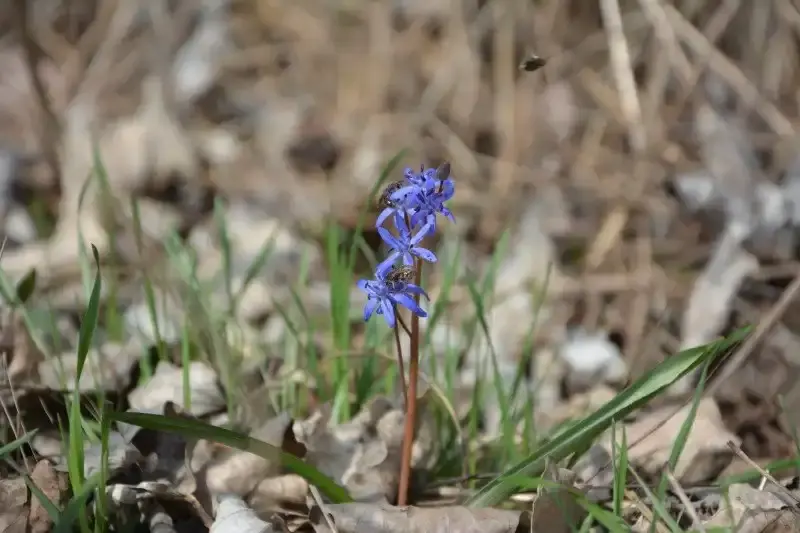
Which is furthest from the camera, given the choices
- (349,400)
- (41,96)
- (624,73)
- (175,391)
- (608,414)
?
(624,73)

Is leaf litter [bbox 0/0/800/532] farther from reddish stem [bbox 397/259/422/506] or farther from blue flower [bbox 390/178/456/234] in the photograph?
blue flower [bbox 390/178/456/234]

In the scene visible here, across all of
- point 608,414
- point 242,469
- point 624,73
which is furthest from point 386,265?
point 624,73

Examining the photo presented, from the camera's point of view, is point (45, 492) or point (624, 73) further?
point (624, 73)

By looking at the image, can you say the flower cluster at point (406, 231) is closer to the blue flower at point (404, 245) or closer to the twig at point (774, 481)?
the blue flower at point (404, 245)

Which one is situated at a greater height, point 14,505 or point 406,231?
point 406,231

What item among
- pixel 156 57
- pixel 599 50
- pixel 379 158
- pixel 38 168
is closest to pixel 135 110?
pixel 156 57

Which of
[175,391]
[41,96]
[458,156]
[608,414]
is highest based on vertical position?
[41,96]

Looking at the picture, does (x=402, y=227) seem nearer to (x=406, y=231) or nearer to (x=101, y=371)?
(x=406, y=231)

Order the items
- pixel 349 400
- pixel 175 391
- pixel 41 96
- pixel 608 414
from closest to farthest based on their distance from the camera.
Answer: pixel 608 414 < pixel 175 391 < pixel 349 400 < pixel 41 96

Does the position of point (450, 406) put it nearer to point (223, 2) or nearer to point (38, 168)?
point (38, 168)
